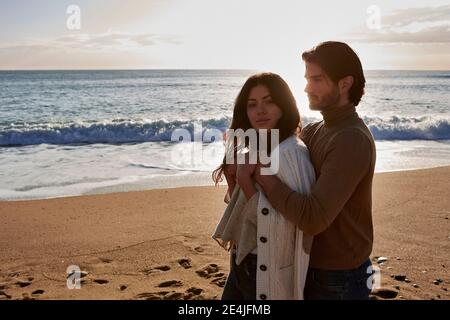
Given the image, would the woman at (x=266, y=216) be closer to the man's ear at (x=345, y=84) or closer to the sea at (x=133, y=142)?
the man's ear at (x=345, y=84)

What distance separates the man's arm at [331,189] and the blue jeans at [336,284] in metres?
0.35

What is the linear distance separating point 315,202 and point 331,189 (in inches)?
3.7

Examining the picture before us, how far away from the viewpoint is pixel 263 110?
2824 mm

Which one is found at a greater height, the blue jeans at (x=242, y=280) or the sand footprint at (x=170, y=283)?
the blue jeans at (x=242, y=280)

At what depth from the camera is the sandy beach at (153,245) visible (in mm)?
4789

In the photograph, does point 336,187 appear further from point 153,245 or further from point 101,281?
point 153,245

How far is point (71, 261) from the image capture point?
18.0 feet

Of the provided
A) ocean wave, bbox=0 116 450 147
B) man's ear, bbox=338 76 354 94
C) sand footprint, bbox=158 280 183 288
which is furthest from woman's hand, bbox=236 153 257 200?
ocean wave, bbox=0 116 450 147

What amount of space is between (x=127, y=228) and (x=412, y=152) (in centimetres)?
995

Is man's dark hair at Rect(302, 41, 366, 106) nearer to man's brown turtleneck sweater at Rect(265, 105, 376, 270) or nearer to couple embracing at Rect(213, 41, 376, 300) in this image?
couple embracing at Rect(213, 41, 376, 300)

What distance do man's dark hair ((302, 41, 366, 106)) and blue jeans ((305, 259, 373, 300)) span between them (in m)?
0.97

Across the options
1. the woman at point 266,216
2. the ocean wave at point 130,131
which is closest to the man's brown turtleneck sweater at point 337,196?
the woman at point 266,216

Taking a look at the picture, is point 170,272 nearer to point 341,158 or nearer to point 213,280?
point 213,280

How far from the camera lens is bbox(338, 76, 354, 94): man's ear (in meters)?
2.54
